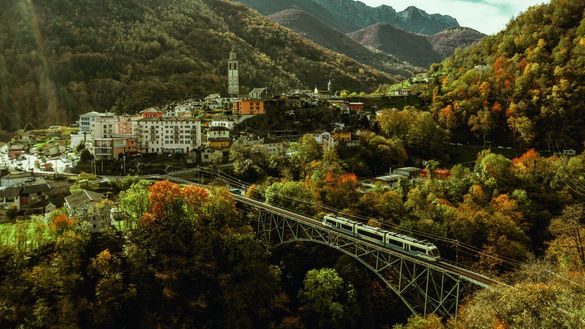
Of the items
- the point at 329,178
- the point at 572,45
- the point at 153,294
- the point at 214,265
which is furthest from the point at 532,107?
the point at 153,294

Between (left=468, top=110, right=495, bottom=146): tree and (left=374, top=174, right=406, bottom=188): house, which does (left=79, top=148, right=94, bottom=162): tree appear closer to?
(left=374, top=174, right=406, bottom=188): house

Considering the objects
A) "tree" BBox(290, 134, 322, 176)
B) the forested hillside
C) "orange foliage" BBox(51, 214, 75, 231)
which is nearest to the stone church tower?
the forested hillside

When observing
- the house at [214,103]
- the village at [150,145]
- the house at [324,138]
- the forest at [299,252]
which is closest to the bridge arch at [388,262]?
the forest at [299,252]

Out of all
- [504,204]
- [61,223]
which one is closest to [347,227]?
[504,204]

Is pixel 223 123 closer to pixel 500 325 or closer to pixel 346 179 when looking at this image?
pixel 346 179

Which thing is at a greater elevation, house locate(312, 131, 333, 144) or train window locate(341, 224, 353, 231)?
house locate(312, 131, 333, 144)

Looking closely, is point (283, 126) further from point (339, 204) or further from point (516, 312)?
point (516, 312)

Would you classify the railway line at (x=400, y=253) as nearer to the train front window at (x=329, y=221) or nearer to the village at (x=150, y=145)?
the train front window at (x=329, y=221)
